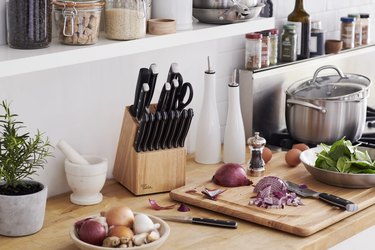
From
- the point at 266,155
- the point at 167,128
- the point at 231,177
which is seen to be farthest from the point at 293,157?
the point at 167,128

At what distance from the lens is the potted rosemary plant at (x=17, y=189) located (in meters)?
2.50

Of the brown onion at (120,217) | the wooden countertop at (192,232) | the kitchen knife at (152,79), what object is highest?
the kitchen knife at (152,79)

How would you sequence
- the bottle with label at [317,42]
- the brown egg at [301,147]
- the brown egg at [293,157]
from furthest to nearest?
the bottle with label at [317,42] < the brown egg at [301,147] < the brown egg at [293,157]

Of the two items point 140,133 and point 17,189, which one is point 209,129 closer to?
point 140,133

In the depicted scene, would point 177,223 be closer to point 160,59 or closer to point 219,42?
point 160,59

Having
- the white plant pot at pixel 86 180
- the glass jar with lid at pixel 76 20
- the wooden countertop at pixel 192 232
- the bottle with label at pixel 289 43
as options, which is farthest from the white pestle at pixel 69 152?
the bottle with label at pixel 289 43

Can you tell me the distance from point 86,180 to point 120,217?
0.34 m

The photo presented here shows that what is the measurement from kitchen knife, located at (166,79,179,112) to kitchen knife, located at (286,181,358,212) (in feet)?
1.54

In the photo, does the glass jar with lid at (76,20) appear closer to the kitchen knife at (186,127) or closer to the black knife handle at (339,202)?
the kitchen knife at (186,127)

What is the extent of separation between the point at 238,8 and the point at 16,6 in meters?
0.81

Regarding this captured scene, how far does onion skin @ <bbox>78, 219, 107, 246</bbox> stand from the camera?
7.93 ft

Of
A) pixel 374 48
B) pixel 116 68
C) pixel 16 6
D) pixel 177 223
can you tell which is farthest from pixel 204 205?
pixel 374 48

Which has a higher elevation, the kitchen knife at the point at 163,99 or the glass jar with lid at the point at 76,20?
the glass jar with lid at the point at 76,20

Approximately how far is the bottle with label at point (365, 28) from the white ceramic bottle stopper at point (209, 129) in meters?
1.15
